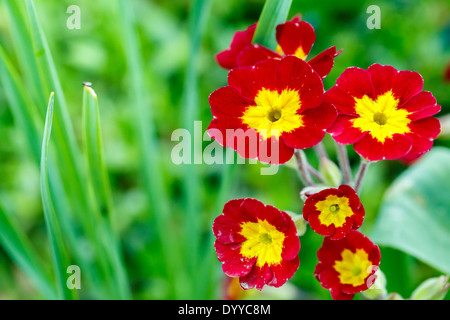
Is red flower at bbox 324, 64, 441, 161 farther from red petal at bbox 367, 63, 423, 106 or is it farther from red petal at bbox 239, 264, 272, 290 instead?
red petal at bbox 239, 264, 272, 290

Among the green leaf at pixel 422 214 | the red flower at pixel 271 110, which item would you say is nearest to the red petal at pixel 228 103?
the red flower at pixel 271 110

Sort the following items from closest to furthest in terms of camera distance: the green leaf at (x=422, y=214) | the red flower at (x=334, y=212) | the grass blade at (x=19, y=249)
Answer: the red flower at (x=334, y=212), the grass blade at (x=19, y=249), the green leaf at (x=422, y=214)

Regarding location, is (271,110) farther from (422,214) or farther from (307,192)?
(422,214)

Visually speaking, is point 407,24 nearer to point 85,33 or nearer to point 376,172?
point 376,172

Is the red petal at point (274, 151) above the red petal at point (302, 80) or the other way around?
the other way around

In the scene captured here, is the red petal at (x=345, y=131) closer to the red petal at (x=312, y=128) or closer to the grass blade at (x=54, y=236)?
the red petal at (x=312, y=128)

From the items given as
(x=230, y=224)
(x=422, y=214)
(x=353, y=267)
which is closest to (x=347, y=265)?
(x=353, y=267)
